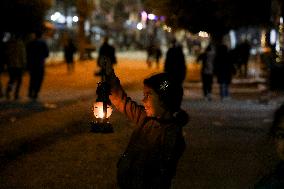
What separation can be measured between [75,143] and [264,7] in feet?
54.4

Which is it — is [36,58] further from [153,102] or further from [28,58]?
[153,102]

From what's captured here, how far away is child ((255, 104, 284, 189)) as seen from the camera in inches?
133

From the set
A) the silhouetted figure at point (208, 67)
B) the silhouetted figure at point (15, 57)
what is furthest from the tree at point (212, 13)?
the silhouetted figure at point (15, 57)

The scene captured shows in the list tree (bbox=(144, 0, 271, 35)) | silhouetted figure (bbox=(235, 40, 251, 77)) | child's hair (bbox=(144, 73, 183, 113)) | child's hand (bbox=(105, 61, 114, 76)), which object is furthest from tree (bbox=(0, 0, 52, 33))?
child's hair (bbox=(144, 73, 183, 113))

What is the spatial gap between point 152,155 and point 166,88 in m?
0.40

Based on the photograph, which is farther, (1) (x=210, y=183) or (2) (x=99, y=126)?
(1) (x=210, y=183)

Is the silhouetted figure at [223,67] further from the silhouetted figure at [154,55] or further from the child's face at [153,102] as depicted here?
the silhouetted figure at [154,55]

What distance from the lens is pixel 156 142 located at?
13.9ft

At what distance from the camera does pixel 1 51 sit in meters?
19.7

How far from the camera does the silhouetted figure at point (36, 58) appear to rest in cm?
1856

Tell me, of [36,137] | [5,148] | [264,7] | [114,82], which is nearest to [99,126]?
[114,82]

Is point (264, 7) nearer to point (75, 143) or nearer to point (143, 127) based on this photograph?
point (75, 143)

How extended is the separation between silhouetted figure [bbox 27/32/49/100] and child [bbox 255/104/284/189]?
15.5m

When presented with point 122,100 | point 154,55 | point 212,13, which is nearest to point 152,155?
point 122,100
